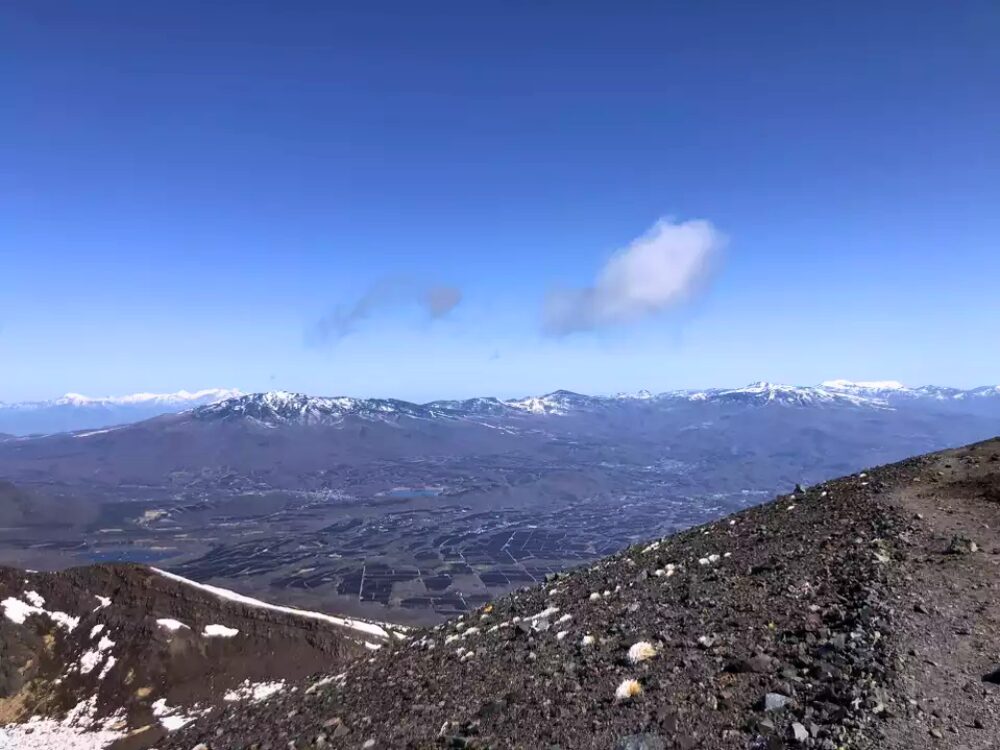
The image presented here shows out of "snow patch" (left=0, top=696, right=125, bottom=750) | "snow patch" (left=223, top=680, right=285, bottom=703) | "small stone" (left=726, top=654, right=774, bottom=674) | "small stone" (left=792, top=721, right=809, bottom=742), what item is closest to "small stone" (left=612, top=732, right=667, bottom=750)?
"small stone" (left=792, top=721, right=809, bottom=742)

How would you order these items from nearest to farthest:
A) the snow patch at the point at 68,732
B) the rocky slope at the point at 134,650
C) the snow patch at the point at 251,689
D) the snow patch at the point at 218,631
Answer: the snow patch at the point at 68,732 → the rocky slope at the point at 134,650 → the snow patch at the point at 251,689 → the snow patch at the point at 218,631

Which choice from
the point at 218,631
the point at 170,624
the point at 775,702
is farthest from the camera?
the point at 218,631

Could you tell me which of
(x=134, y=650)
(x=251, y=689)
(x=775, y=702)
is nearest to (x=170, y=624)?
(x=134, y=650)

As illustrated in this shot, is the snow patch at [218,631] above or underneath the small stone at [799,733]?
underneath

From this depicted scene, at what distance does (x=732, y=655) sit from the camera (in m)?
10.3

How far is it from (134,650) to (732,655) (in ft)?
156

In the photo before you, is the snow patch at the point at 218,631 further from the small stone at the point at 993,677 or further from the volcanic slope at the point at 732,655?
the small stone at the point at 993,677

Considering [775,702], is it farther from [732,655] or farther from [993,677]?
[993,677]

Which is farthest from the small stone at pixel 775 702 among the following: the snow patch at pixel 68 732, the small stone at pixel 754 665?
the snow patch at pixel 68 732

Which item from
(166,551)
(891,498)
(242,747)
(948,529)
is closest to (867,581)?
(948,529)

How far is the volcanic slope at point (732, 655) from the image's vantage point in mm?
8234

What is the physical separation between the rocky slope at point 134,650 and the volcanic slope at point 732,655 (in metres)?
25.4

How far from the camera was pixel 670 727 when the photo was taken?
855 cm

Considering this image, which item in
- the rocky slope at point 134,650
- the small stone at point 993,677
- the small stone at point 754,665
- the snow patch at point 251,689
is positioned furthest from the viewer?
the snow patch at point 251,689
